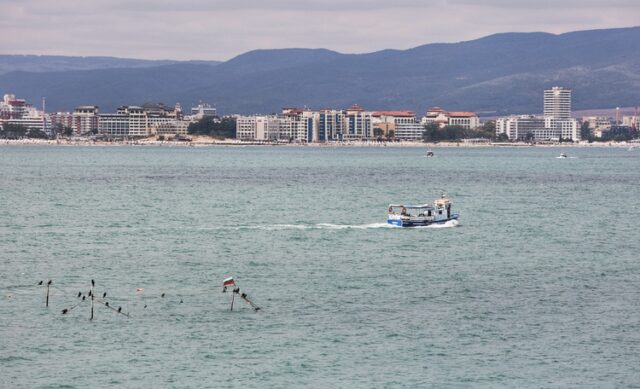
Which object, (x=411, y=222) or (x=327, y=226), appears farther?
(x=327, y=226)

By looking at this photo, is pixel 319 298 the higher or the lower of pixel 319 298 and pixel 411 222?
the lower

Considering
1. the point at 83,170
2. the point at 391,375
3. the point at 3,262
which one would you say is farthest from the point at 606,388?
the point at 83,170

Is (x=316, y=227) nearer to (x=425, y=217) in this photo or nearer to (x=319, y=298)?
(x=425, y=217)

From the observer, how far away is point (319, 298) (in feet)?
145

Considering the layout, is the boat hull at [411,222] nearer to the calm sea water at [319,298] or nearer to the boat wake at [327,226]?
the boat wake at [327,226]

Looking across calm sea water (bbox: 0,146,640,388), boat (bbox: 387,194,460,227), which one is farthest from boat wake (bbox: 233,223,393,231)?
boat (bbox: 387,194,460,227)

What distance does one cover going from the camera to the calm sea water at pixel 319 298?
34.9 m

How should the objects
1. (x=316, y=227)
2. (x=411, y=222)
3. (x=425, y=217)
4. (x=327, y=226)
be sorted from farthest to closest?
(x=327, y=226), (x=425, y=217), (x=316, y=227), (x=411, y=222)

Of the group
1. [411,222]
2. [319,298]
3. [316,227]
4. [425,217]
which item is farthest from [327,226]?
[319,298]

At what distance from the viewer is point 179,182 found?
416 ft

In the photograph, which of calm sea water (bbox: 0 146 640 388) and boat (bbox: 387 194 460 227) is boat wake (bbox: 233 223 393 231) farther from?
boat (bbox: 387 194 460 227)

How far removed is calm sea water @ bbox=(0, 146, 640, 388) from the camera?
34.9 m

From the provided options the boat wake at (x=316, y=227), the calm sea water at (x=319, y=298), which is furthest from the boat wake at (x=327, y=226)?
the calm sea water at (x=319, y=298)

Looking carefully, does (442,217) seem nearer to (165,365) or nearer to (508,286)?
(508,286)
